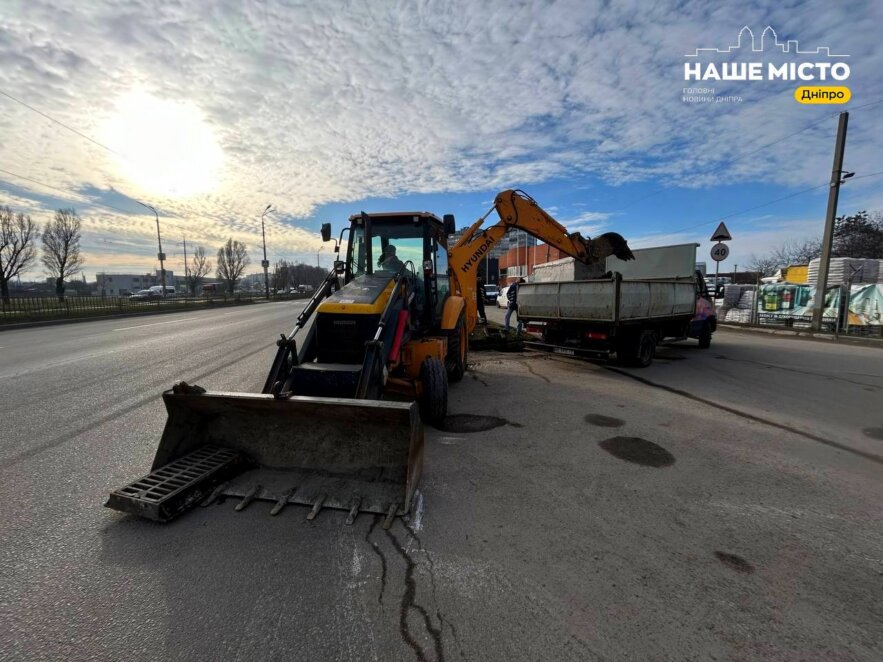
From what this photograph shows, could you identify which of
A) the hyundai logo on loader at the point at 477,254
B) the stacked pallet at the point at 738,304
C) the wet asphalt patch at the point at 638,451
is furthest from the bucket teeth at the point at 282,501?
the stacked pallet at the point at 738,304

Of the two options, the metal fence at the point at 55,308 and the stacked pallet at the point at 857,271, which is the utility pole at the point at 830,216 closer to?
the stacked pallet at the point at 857,271

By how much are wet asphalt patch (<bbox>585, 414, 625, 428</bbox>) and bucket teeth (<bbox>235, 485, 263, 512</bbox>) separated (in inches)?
160

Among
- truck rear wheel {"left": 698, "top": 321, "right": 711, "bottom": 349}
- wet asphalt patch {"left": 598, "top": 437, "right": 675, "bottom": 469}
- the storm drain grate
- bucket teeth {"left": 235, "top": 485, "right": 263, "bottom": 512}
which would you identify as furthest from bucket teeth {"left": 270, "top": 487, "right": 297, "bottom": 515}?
truck rear wheel {"left": 698, "top": 321, "right": 711, "bottom": 349}

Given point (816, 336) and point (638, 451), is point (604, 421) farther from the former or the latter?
point (816, 336)

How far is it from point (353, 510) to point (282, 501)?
1.91ft

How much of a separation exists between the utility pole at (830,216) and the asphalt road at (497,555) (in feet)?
41.6

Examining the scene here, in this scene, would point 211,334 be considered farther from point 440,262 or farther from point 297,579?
point 297,579

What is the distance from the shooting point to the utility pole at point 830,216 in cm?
1448

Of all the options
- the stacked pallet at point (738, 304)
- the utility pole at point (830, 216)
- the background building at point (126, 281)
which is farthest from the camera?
the background building at point (126, 281)

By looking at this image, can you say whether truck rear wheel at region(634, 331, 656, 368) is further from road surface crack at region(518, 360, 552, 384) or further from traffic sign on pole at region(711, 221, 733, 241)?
traffic sign on pole at region(711, 221, 733, 241)

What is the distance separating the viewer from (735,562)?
8.82ft

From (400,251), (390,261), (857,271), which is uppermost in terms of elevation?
(857,271)

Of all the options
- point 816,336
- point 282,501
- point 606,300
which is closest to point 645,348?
point 606,300

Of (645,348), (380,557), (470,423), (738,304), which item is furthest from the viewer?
(738,304)
